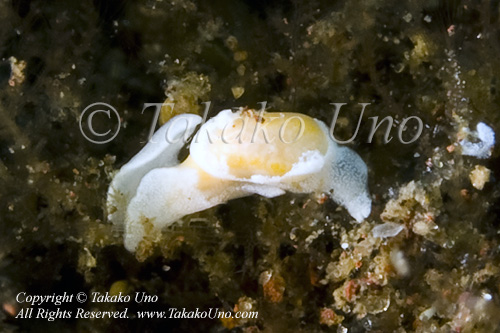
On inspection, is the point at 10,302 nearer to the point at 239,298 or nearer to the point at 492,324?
the point at 239,298

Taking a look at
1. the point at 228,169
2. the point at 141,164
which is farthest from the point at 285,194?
the point at 141,164

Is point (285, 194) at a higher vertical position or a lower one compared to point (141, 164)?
lower

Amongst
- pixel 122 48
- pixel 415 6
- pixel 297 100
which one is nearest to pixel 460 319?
pixel 297 100

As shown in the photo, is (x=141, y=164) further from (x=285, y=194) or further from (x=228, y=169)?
(x=285, y=194)
